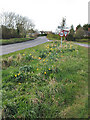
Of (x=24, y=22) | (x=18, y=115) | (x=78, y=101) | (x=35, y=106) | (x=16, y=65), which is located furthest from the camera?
(x=24, y=22)

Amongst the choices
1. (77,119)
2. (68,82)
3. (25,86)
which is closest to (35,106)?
(77,119)

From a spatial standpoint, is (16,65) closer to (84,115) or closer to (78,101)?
(78,101)

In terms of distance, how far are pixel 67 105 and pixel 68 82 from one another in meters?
1.04

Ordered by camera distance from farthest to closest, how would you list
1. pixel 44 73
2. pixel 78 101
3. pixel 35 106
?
pixel 44 73
pixel 78 101
pixel 35 106

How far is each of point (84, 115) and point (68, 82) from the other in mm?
1418

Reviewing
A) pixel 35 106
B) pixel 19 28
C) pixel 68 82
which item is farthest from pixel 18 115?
pixel 19 28

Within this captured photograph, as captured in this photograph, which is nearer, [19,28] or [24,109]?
[24,109]

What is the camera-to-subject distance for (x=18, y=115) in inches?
85.8

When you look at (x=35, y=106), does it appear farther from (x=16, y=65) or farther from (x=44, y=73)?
(x=16, y=65)

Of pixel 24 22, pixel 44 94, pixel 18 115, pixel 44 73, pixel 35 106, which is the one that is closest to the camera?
pixel 18 115

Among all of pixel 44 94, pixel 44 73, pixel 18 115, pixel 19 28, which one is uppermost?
pixel 19 28

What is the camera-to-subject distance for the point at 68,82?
3.41 meters

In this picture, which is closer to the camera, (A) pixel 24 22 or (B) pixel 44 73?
(B) pixel 44 73

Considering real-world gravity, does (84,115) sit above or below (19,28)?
below
